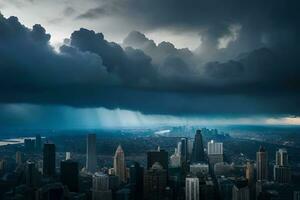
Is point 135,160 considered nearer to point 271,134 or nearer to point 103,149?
point 103,149

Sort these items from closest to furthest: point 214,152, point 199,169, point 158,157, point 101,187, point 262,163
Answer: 1. point 101,187
2. point 262,163
3. point 158,157
4. point 199,169
5. point 214,152

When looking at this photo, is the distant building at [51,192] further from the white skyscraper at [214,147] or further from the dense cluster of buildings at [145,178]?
the white skyscraper at [214,147]

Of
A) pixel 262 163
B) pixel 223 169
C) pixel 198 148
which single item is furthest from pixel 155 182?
pixel 198 148

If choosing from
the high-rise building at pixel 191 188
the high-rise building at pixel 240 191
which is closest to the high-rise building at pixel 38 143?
the high-rise building at pixel 191 188

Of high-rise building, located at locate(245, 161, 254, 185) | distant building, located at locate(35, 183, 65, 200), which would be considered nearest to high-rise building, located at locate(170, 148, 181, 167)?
high-rise building, located at locate(245, 161, 254, 185)

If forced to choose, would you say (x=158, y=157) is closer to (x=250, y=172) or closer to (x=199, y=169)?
(x=199, y=169)

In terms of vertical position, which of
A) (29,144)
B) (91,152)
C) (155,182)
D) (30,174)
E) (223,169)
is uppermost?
(29,144)
